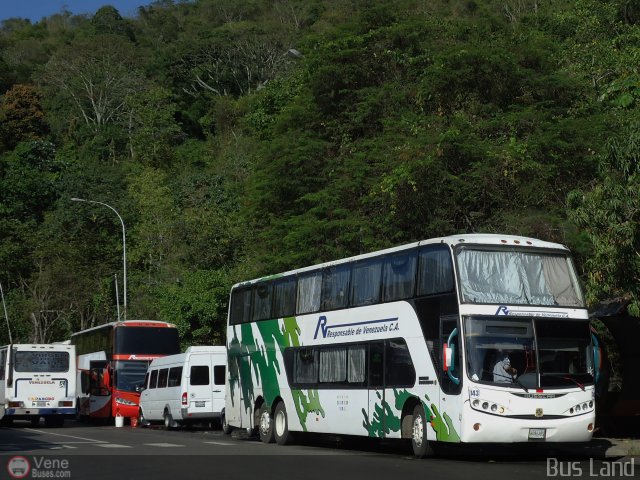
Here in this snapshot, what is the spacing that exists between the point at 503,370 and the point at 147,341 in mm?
23674

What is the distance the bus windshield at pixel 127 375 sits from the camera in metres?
38.3

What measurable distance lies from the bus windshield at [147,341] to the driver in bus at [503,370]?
2304 cm

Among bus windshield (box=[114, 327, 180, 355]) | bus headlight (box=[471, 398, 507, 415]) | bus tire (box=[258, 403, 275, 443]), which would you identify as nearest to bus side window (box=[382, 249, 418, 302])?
bus headlight (box=[471, 398, 507, 415])

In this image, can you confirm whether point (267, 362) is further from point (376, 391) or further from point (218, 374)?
point (218, 374)

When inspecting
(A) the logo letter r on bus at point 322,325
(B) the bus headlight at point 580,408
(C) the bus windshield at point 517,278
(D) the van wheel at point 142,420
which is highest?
(C) the bus windshield at point 517,278

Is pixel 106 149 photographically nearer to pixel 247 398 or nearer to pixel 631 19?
pixel 631 19

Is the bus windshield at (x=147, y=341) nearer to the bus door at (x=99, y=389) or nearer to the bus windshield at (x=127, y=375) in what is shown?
the bus windshield at (x=127, y=375)

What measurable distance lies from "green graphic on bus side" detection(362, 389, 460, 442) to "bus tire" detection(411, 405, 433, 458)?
24 centimetres

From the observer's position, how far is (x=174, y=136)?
259ft

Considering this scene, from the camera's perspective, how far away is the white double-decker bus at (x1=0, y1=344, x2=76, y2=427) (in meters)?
36.8

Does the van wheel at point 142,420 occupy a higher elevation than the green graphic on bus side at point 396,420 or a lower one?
lower

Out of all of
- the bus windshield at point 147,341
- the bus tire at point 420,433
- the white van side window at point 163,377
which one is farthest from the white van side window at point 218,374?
the bus tire at point 420,433

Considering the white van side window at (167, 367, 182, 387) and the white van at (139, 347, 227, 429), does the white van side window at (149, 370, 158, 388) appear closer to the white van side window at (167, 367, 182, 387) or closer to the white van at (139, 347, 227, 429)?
the white van side window at (167, 367, 182, 387)

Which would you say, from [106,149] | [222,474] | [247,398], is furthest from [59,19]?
[222,474]
